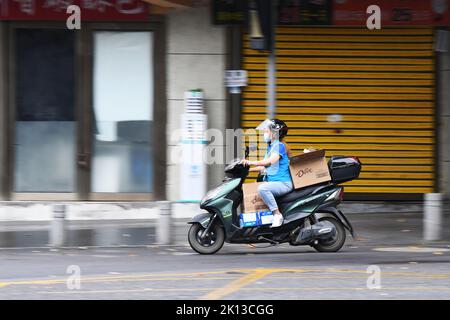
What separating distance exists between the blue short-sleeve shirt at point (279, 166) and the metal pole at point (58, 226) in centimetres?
326

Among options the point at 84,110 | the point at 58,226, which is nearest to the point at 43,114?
the point at 84,110

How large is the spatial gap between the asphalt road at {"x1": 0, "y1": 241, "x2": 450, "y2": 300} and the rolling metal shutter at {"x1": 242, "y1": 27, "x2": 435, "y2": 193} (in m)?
3.62

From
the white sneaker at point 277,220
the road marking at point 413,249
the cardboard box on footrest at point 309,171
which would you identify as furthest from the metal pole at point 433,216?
the white sneaker at point 277,220

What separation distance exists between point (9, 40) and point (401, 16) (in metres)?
6.98

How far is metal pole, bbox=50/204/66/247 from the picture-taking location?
1339 centimetres

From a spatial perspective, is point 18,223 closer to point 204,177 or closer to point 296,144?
point 204,177

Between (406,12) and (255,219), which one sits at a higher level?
(406,12)

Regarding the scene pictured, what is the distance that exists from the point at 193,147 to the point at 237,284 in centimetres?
692

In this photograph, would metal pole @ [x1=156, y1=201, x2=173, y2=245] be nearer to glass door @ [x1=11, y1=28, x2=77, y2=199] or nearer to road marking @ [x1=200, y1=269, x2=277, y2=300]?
road marking @ [x1=200, y1=269, x2=277, y2=300]

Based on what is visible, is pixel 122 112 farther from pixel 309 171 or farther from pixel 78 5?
pixel 309 171

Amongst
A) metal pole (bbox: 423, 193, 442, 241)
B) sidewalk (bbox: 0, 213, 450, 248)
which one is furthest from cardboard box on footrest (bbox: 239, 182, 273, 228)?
metal pole (bbox: 423, 193, 442, 241)

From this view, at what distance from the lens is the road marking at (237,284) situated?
8.73 m

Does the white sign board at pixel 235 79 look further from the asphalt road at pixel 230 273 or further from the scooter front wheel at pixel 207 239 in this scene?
the scooter front wheel at pixel 207 239

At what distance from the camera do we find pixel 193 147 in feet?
53.1
